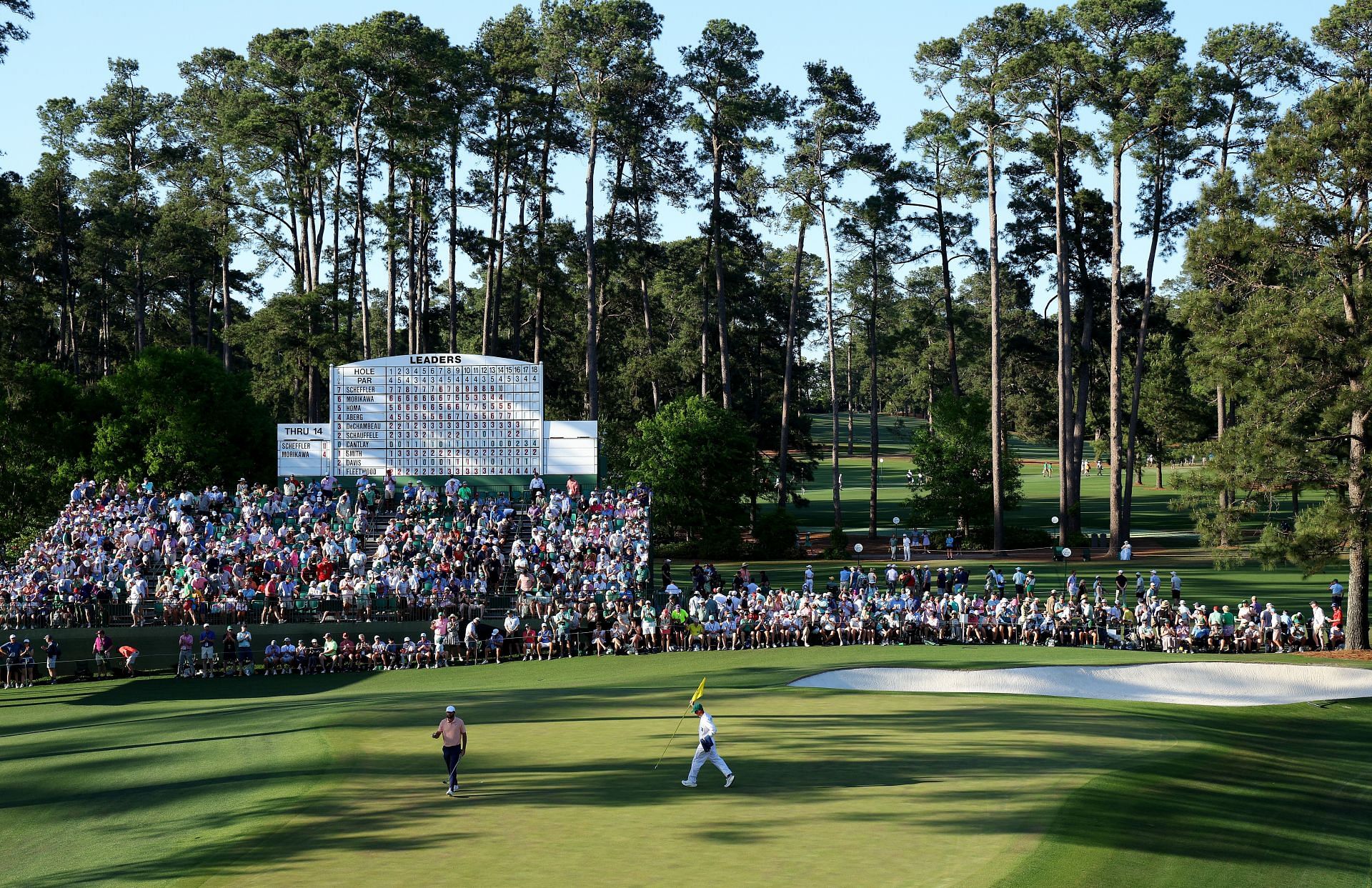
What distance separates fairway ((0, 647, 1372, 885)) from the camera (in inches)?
549

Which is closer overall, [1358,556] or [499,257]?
[1358,556]

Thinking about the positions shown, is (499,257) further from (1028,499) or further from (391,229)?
(1028,499)

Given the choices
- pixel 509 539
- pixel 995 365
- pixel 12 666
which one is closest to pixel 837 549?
pixel 995 365

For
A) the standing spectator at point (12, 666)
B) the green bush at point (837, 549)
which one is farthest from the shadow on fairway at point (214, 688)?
the green bush at point (837, 549)

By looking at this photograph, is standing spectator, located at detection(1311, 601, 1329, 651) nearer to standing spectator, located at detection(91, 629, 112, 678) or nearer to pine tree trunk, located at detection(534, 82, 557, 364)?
standing spectator, located at detection(91, 629, 112, 678)

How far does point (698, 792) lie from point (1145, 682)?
51.0 feet

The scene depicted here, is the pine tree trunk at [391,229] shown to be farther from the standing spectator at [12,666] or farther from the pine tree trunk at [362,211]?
the standing spectator at [12,666]

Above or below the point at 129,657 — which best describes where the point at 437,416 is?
above

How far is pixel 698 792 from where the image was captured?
1669 cm

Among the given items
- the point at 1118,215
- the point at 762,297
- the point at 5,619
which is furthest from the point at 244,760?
the point at 762,297

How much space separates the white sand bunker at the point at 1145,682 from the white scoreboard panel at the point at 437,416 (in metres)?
20.3

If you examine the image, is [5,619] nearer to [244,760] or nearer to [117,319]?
[244,760]

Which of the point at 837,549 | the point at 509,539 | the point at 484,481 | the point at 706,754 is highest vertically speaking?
the point at 484,481

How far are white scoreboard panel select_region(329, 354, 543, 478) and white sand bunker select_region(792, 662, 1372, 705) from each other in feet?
66.5
